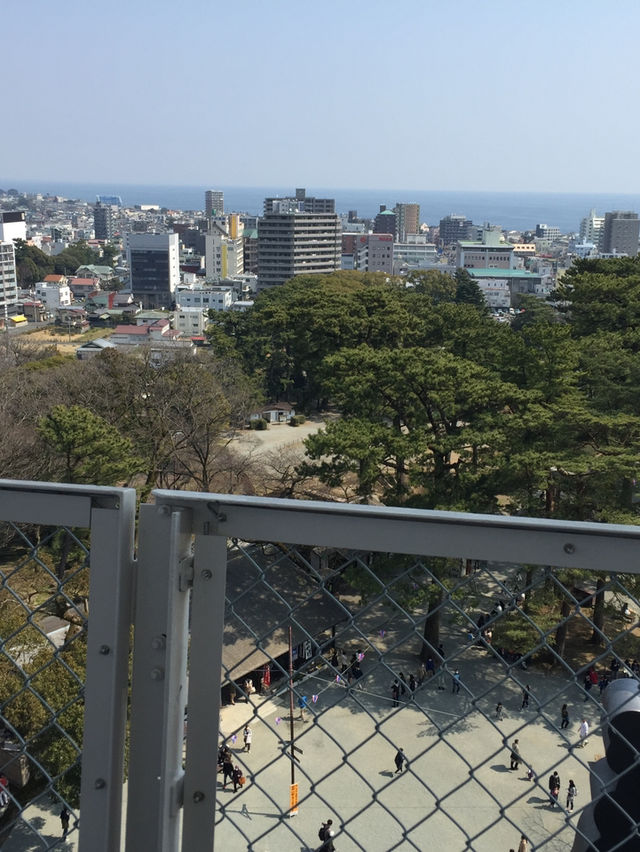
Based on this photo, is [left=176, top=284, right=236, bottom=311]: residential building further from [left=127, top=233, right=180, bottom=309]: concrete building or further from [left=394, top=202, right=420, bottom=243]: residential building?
[left=394, top=202, right=420, bottom=243]: residential building

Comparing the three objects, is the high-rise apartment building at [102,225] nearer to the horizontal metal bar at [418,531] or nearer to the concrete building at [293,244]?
the concrete building at [293,244]

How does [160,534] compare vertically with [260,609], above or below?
above

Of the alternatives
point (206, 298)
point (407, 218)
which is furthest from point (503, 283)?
point (407, 218)

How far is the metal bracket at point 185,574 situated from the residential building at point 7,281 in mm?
57760

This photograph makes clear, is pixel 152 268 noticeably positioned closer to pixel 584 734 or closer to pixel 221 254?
pixel 221 254

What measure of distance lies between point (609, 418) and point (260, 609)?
5184 millimetres

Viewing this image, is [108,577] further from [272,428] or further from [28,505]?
[272,428]

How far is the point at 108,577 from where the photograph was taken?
1.21m

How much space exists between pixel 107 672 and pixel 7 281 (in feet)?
196

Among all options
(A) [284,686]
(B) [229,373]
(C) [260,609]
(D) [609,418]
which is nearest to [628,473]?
(D) [609,418]

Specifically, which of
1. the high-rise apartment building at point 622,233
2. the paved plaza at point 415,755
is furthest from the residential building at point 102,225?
the paved plaza at point 415,755

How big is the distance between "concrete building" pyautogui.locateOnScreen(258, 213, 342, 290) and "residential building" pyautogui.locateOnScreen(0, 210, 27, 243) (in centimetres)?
2612

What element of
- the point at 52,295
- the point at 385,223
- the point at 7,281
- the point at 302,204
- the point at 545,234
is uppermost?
the point at 302,204

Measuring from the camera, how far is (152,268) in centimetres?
6669
